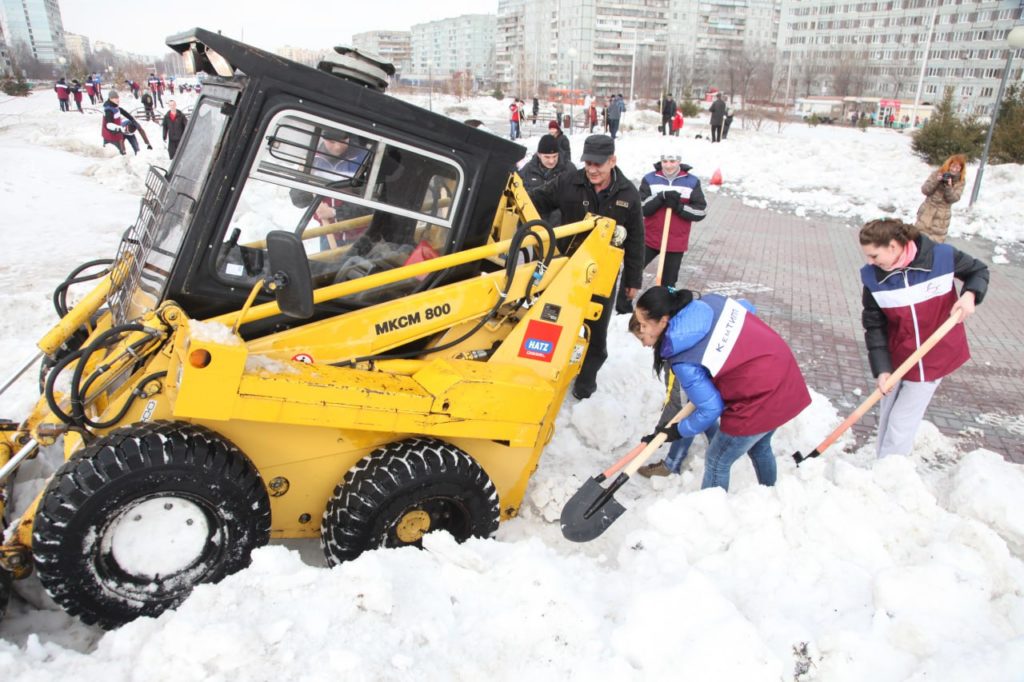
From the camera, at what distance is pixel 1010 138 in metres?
15.1

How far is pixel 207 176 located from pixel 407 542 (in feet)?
6.22

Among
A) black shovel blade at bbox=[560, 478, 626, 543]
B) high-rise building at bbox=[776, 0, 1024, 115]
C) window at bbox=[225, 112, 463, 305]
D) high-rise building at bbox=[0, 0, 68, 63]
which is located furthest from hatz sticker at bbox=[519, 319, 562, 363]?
high-rise building at bbox=[0, 0, 68, 63]

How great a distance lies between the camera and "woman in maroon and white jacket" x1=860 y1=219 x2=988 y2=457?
3467mm

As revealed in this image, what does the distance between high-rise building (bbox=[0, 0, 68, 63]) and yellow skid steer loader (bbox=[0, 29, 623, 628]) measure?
131512 millimetres

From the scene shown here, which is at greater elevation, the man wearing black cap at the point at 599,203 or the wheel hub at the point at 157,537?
the man wearing black cap at the point at 599,203

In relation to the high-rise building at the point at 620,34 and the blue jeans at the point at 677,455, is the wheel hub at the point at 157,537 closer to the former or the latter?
the blue jeans at the point at 677,455

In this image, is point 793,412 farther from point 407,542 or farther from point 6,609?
point 6,609

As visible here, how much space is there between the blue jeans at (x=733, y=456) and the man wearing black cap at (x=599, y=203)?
1.44m

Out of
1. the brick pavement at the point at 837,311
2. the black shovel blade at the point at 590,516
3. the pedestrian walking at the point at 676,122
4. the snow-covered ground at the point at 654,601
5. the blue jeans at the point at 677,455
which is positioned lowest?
the brick pavement at the point at 837,311

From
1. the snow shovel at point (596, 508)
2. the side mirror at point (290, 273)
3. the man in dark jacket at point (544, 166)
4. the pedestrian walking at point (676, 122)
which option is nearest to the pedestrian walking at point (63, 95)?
the pedestrian walking at point (676, 122)

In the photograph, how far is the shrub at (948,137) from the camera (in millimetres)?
16469

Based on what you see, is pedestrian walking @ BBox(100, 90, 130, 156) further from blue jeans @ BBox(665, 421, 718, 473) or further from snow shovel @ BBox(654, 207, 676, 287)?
blue jeans @ BBox(665, 421, 718, 473)

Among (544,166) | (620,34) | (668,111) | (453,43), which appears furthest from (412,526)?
(453,43)

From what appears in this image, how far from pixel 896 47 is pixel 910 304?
85798 millimetres
